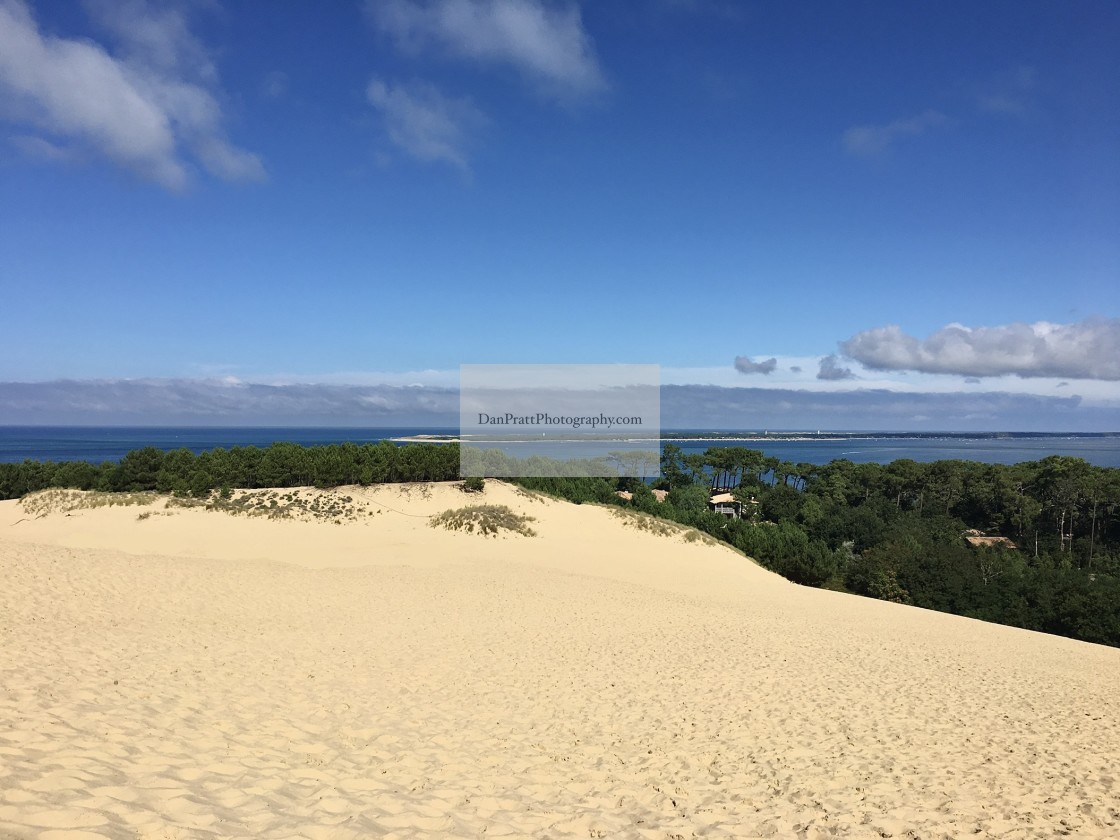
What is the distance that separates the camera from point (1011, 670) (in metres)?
12.1

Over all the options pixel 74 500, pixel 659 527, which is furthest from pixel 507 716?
pixel 74 500

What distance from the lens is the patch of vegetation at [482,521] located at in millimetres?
27438

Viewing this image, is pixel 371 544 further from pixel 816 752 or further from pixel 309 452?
pixel 816 752

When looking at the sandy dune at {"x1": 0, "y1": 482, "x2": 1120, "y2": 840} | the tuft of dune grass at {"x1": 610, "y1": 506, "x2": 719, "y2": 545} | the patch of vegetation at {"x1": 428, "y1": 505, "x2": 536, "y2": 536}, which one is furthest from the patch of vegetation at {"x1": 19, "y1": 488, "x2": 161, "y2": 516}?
the tuft of dune grass at {"x1": 610, "y1": 506, "x2": 719, "y2": 545}

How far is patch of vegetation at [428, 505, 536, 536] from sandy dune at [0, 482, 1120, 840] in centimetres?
954

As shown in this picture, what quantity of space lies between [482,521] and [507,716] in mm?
19818

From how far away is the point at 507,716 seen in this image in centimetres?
829

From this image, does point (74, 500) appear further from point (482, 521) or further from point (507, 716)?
point (507, 716)

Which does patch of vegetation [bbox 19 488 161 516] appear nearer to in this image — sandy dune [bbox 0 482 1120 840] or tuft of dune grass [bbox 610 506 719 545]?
sandy dune [bbox 0 482 1120 840]

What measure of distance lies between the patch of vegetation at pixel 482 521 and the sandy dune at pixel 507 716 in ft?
31.3

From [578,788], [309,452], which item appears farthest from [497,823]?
[309,452]

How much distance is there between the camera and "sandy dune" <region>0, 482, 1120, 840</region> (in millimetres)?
5285

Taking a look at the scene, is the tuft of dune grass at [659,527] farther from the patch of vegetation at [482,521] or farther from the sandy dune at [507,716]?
the sandy dune at [507,716]

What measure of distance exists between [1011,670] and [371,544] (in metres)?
20.5
